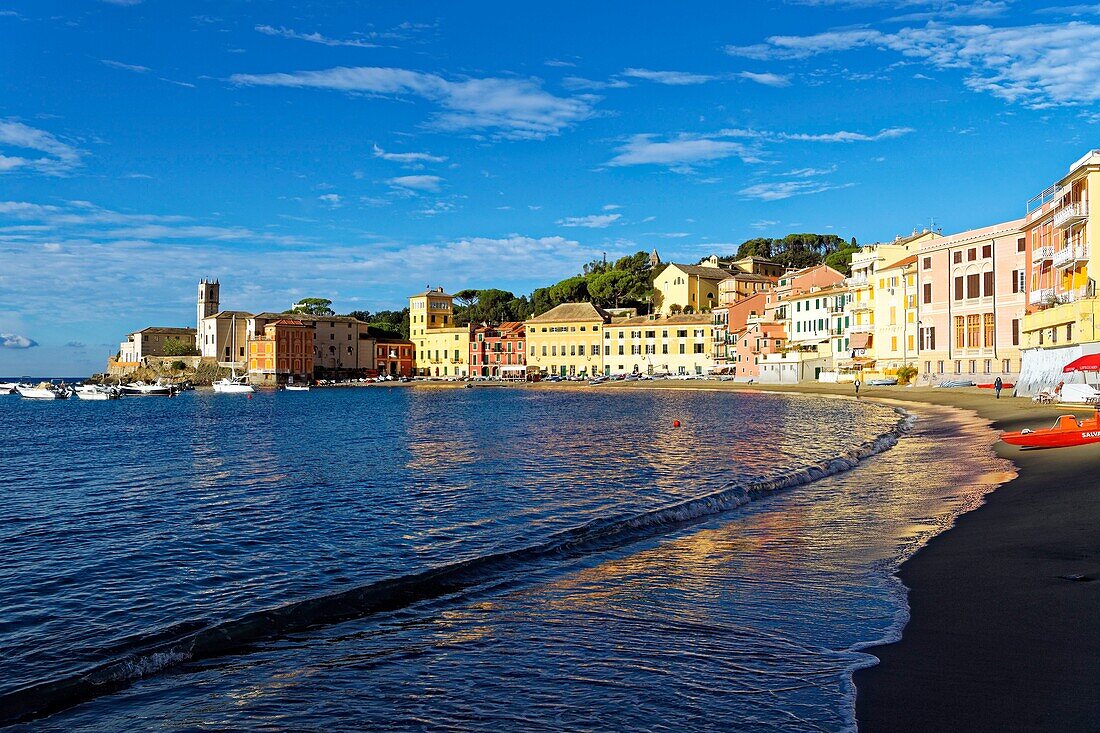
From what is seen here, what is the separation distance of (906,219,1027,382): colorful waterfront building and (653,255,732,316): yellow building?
199 feet

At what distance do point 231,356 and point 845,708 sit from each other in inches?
6241

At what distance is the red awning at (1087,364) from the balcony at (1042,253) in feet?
44.8

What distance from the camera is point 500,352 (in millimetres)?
147125

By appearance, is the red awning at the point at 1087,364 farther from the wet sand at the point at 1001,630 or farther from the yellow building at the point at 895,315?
the yellow building at the point at 895,315

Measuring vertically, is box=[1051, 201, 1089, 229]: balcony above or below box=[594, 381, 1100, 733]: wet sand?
above

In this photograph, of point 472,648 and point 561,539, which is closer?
point 472,648

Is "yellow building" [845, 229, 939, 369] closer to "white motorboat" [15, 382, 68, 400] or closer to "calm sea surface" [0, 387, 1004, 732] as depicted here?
"calm sea surface" [0, 387, 1004, 732]

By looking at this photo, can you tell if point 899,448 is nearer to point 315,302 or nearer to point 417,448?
point 417,448

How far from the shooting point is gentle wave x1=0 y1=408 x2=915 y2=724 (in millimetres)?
7902

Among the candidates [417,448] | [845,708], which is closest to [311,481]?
[417,448]

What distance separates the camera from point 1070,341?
42.2 m

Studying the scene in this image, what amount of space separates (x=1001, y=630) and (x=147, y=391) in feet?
422

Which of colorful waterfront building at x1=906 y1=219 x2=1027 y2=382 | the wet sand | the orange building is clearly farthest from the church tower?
the wet sand

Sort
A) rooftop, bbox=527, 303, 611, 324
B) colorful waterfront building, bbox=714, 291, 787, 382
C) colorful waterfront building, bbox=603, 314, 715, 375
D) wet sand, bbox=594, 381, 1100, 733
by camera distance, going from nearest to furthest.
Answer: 1. wet sand, bbox=594, 381, 1100, 733
2. colorful waterfront building, bbox=714, 291, 787, 382
3. colorful waterfront building, bbox=603, 314, 715, 375
4. rooftop, bbox=527, 303, 611, 324
